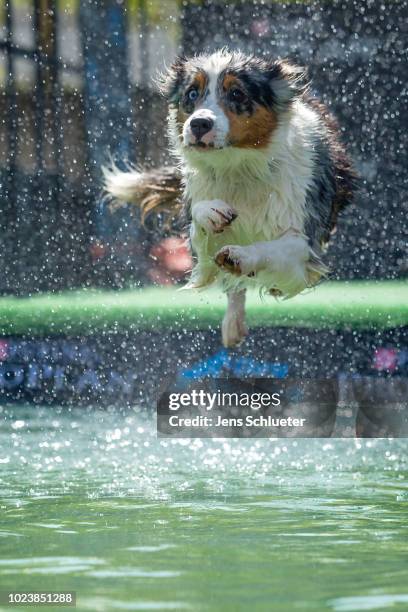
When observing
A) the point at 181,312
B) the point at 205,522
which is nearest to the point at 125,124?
the point at 181,312

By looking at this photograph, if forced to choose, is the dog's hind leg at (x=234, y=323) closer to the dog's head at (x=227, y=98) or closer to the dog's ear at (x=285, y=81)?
the dog's head at (x=227, y=98)

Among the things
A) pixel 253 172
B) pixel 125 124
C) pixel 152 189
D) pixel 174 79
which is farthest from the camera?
pixel 125 124

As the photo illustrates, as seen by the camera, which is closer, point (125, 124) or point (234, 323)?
point (234, 323)

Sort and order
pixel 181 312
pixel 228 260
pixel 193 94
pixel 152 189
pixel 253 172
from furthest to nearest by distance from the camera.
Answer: pixel 181 312, pixel 152 189, pixel 253 172, pixel 193 94, pixel 228 260

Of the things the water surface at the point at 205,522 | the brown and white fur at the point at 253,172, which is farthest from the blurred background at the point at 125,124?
the brown and white fur at the point at 253,172

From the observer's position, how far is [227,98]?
6074 millimetres

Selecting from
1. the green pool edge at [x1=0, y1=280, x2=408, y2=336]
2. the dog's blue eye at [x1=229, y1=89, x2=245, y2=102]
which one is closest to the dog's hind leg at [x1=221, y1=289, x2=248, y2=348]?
the dog's blue eye at [x1=229, y1=89, x2=245, y2=102]

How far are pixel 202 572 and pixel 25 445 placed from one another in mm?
3723

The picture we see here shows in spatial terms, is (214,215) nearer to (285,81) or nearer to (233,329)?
(285,81)

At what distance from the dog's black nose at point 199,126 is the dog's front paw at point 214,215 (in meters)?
0.35

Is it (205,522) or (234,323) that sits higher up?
(234,323)

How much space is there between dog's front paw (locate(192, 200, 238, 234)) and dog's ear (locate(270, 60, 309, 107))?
668mm

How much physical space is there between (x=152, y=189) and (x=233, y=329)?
1.15m

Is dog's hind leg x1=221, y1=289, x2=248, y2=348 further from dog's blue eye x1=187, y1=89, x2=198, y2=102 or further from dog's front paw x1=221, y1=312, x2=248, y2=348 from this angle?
dog's blue eye x1=187, y1=89, x2=198, y2=102
